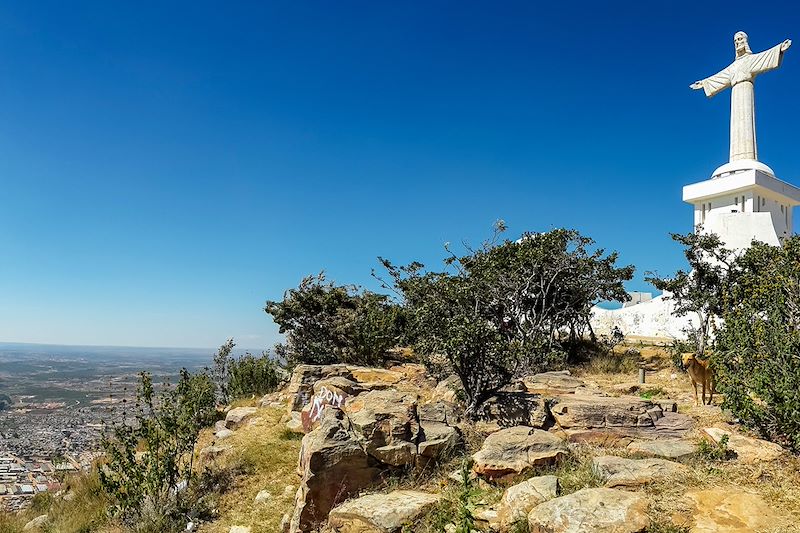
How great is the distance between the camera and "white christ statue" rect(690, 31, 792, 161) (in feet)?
89.7

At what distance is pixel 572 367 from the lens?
15.6 m

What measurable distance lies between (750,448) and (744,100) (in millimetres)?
28907

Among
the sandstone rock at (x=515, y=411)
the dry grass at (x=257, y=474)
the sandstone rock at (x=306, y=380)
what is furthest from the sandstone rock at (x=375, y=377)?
the sandstone rock at (x=515, y=411)

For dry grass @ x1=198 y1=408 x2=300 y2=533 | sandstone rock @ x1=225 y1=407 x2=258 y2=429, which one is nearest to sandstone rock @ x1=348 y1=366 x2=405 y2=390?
dry grass @ x1=198 y1=408 x2=300 y2=533

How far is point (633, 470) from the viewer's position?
519 cm

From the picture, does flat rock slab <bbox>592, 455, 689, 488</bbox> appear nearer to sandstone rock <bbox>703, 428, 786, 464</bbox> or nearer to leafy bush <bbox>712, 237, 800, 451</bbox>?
sandstone rock <bbox>703, 428, 786, 464</bbox>

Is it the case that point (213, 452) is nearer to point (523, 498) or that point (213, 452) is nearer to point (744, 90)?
point (523, 498)

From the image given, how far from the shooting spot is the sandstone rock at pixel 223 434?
9691 millimetres

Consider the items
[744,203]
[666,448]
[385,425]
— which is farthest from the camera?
[744,203]

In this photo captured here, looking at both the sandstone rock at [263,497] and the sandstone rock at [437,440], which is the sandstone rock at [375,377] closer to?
the sandstone rock at [263,497]

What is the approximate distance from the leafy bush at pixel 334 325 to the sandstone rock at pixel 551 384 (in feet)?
21.0

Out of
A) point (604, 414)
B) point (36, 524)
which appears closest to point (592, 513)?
point (604, 414)

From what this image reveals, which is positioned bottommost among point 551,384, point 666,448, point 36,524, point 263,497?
point 36,524

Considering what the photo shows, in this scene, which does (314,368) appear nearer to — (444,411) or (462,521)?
(444,411)
